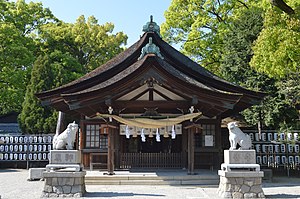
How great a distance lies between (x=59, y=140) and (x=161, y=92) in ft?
15.0

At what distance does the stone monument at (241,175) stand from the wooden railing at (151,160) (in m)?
4.96

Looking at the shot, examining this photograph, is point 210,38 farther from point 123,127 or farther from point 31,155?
point 31,155

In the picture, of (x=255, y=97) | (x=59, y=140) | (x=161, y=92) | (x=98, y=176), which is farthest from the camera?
(x=255, y=97)

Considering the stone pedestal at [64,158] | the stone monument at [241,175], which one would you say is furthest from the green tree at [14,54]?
the stone monument at [241,175]

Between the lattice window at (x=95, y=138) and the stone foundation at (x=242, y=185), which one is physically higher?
the lattice window at (x=95, y=138)

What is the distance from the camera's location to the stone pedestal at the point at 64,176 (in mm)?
9383

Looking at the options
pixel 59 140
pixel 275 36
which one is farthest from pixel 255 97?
pixel 59 140

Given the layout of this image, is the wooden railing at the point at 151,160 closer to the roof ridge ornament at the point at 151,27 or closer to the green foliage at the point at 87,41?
the roof ridge ornament at the point at 151,27

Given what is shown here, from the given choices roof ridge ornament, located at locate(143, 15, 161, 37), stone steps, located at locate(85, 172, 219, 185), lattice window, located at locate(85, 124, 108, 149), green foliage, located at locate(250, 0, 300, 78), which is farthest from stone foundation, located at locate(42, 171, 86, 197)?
roof ridge ornament, located at locate(143, 15, 161, 37)

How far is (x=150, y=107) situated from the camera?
1268cm

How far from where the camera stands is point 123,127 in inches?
560

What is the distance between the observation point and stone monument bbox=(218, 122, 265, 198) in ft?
30.1

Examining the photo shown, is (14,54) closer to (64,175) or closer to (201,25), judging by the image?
(201,25)

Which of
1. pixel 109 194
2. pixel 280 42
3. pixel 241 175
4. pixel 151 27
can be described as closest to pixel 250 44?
pixel 151 27
